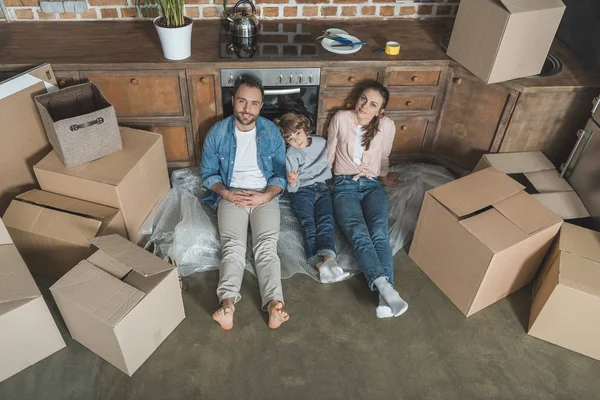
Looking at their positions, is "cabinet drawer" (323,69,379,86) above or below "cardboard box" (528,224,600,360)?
above

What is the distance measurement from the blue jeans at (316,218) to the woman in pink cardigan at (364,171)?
0.18ft

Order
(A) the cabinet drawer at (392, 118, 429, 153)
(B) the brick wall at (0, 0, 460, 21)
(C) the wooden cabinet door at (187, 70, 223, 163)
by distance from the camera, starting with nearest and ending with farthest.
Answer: (C) the wooden cabinet door at (187, 70, 223, 163) < (B) the brick wall at (0, 0, 460, 21) < (A) the cabinet drawer at (392, 118, 429, 153)

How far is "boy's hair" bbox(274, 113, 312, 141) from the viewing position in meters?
2.46

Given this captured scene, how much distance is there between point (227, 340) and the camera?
204cm

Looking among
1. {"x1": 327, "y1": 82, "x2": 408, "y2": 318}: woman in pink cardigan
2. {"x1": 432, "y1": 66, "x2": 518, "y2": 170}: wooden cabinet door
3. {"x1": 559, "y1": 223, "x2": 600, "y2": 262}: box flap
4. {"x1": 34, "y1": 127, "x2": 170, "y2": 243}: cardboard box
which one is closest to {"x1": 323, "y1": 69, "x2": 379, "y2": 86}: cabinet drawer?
{"x1": 327, "y1": 82, "x2": 408, "y2": 318}: woman in pink cardigan

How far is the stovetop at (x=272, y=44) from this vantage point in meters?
2.46

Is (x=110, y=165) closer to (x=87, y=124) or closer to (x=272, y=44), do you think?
(x=87, y=124)

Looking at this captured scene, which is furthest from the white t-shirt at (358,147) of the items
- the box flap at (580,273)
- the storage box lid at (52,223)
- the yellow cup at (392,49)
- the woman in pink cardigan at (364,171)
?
the storage box lid at (52,223)

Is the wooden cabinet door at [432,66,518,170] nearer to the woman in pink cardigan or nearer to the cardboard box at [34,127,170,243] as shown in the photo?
the woman in pink cardigan

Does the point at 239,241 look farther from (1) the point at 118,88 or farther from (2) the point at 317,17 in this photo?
(2) the point at 317,17

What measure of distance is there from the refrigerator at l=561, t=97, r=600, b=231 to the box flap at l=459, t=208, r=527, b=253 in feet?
1.76

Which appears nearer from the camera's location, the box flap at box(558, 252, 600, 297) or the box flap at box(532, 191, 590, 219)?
the box flap at box(558, 252, 600, 297)

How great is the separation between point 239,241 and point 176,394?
70cm

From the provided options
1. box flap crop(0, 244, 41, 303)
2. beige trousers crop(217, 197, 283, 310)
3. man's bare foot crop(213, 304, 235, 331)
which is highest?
box flap crop(0, 244, 41, 303)
